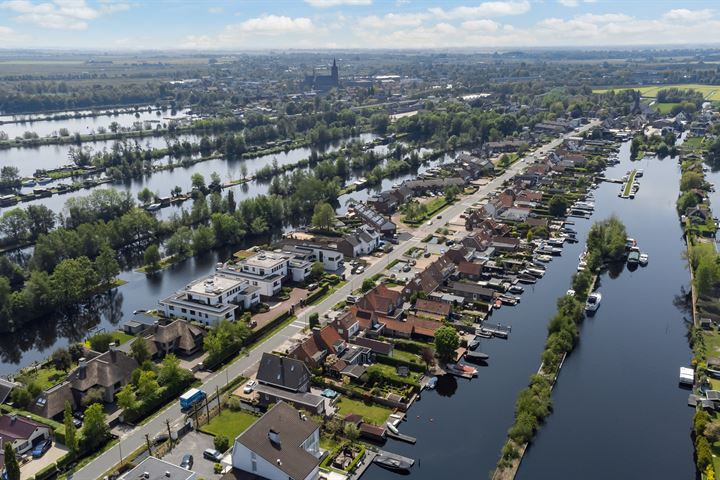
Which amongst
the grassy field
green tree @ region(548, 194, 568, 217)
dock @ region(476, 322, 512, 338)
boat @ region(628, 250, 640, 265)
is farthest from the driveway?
the grassy field

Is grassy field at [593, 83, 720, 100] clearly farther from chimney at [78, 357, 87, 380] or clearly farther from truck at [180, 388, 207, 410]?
chimney at [78, 357, 87, 380]

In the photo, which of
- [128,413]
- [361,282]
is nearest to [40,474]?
[128,413]

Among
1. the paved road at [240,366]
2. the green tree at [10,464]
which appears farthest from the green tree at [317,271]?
the green tree at [10,464]

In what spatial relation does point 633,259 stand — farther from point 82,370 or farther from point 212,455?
point 82,370

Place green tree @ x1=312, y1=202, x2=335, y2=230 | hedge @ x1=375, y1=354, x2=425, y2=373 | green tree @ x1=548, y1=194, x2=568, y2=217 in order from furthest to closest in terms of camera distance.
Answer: green tree @ x1=548, y1=194, x2=568, y2=217
green tree @ x1=312, y1=202, x2=335, y2=230
hedge @ x1=375, y1=354, x2=425, y2=373

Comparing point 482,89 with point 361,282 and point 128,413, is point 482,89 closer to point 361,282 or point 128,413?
point 361,282
